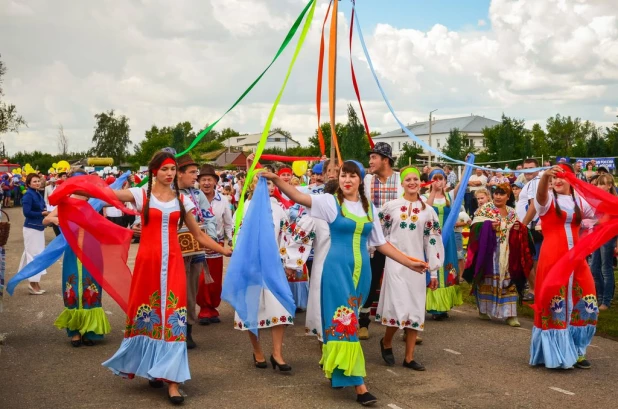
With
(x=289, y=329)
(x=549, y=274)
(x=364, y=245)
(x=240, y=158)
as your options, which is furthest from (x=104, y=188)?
(x=240, y=158)

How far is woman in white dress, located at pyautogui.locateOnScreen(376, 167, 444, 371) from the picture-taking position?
23.2 ft

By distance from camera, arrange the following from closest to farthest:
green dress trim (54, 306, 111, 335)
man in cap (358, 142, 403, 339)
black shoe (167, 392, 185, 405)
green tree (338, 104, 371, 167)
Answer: black shoe (167, 392, 185, 405) → green dress trim (54, 306, 111, 335) → man in cap (358, 142, 403, 339) → green tree (338, 104, 371, 167)

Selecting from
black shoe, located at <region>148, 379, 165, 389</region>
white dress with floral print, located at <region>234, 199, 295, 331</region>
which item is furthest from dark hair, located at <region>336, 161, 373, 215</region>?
black shoe, located at <region>148, 379, 165, 389</region>

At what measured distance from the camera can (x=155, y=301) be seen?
20.2ft

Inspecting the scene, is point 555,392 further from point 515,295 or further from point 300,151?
point 300,151

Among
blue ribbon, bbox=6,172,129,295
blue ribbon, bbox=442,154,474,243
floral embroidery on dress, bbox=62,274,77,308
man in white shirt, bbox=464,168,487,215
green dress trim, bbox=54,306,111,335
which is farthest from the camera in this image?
man in white shirt, bbox=464,168,487,215

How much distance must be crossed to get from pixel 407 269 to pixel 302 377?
1.43 meters

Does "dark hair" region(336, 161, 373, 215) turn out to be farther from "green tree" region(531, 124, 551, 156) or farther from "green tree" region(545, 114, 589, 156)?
"green tree" region(545, 114, 589, 156)

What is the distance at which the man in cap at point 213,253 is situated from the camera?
913cm

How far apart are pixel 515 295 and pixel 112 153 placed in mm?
103320

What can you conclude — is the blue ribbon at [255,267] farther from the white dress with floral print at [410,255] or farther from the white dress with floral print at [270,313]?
the white dress with floral print at [410,255]

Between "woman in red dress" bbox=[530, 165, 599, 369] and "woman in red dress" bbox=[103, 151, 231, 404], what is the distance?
3.42m

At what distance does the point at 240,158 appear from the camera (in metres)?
109

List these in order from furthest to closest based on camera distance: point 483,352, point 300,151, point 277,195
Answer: point 300,151, point 277,195, point 483,352
